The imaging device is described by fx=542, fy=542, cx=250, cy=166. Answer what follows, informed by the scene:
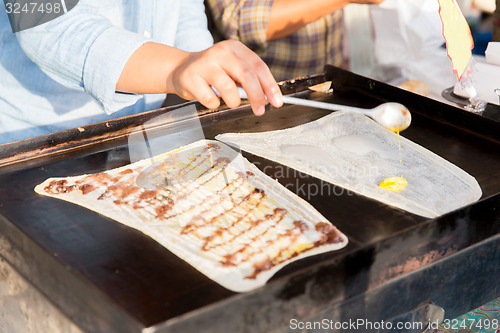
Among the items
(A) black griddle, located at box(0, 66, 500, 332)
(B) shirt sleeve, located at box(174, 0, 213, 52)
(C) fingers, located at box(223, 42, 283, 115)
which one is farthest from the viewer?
(B) shirt sleeve, located at box(174, 0, 213, 52)

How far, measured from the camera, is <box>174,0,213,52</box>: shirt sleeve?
1.94m

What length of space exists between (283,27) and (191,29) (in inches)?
24.0

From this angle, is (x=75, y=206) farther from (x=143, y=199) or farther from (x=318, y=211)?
(x=318, y=211)

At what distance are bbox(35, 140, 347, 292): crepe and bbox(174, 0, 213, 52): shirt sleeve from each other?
54cm

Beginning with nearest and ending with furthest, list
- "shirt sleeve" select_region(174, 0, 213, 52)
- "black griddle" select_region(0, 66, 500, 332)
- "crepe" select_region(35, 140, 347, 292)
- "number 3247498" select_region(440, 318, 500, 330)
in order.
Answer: "black griddle" select_region(0, 66, 500, 332), "crepe" select_region(35, 140, 347, 292), "number 3247498" select_region(440, 318, 500, 330), "shirt sleeve" select_region(174, 0, 213, 52)

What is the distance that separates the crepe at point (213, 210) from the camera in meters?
1.08

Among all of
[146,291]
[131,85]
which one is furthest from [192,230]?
[131,85]

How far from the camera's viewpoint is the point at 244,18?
7.80 ft

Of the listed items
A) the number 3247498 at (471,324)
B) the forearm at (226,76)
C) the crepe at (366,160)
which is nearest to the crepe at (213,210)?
the crepe at (366,160)

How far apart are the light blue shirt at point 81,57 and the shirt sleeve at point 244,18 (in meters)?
0.39

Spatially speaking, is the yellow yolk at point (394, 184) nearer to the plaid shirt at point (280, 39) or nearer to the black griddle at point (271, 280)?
the black griddle at point (271, 280)

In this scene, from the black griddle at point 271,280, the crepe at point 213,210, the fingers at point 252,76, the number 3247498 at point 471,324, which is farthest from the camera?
the number 3247498 at point 471,324

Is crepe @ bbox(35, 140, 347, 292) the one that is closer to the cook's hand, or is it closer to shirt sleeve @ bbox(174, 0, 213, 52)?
the cook's hand

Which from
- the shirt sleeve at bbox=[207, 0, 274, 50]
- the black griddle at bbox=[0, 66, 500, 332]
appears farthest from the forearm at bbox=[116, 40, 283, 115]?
the shirt sleeve at bbox=[207, 0, 274, 50]
